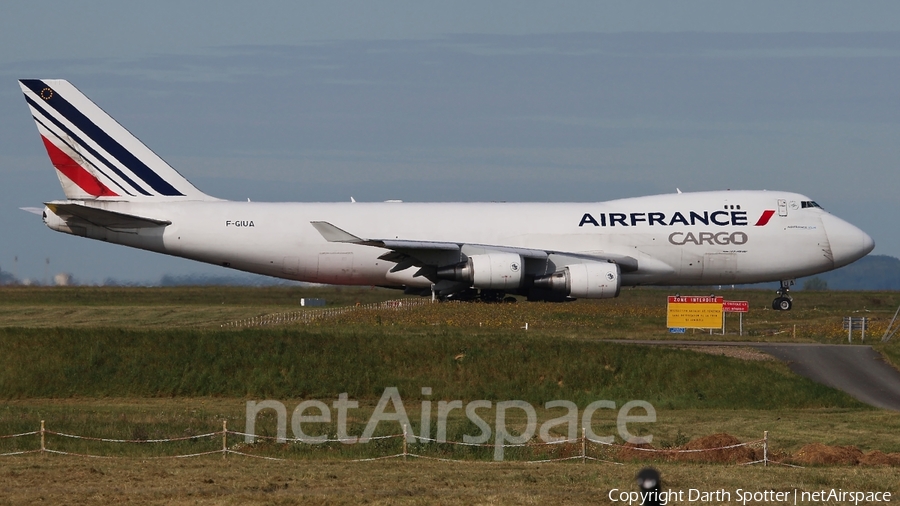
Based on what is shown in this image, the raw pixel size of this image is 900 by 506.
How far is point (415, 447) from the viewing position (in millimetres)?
22062

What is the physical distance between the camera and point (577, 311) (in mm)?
49031

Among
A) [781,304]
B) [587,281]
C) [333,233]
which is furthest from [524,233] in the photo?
[781,304]

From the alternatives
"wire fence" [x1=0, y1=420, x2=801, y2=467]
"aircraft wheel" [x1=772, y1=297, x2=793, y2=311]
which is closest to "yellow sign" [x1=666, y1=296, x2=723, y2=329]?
"aircraft wheel" [x1=772, y1=297, x2=793, y2=311]

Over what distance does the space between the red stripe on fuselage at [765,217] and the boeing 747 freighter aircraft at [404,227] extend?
0.04 m

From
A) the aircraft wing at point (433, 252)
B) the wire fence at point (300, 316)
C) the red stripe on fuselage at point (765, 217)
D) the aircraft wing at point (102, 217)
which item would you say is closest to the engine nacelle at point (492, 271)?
the aircraft wing at point (433, 252)

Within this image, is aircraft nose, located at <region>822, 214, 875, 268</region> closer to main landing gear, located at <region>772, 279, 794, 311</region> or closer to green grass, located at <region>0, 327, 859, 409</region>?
main landing gear, located at <region>772, 279, 794, 311</region>

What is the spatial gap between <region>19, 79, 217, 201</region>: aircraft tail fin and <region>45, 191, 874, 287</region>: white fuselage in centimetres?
76

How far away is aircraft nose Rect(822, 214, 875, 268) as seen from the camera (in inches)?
1742

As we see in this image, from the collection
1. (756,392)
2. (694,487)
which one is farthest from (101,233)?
(694,487)

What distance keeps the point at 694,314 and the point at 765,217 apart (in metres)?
4.65

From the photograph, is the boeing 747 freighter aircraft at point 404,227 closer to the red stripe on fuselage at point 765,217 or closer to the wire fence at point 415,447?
the red stripe on fuselage at point 765,217

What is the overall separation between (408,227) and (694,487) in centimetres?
2759

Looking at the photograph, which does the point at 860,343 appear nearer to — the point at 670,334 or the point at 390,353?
the point at 670,334

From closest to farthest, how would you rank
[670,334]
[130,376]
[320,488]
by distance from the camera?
[320,488] < [130,376] < [670,334]
